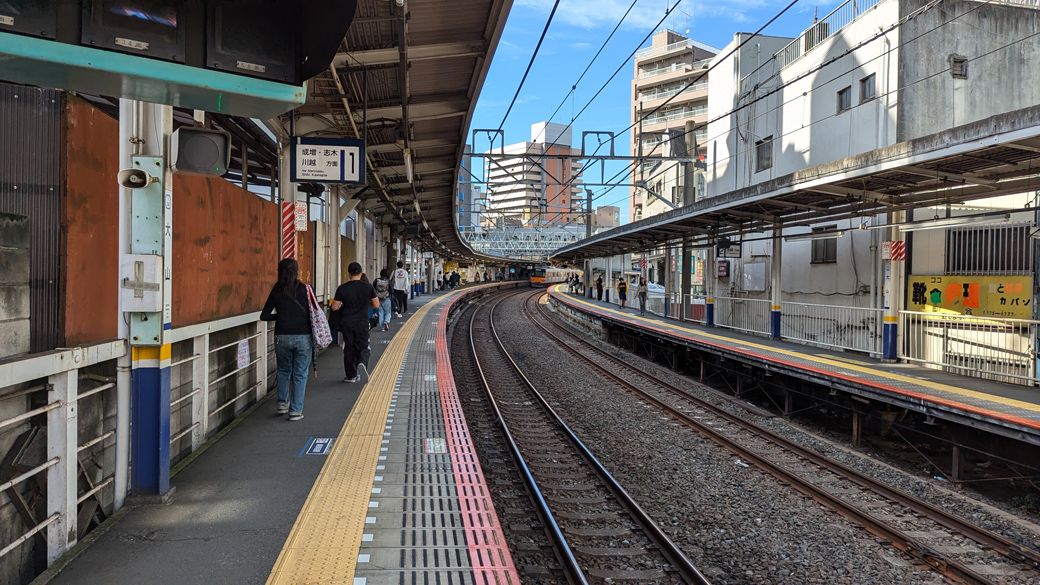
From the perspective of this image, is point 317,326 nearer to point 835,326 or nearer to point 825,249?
point 835,326

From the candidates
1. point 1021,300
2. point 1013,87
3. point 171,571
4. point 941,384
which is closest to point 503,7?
point 171,571

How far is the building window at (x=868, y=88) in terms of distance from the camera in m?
15.6

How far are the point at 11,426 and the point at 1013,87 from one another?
20.2 meters

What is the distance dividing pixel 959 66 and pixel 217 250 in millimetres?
17241

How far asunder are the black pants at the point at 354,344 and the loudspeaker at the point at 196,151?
15.0 feet

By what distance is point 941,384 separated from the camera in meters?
8.93

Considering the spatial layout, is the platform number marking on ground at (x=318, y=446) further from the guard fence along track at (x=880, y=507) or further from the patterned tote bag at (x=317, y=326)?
the guard fence along track at (x=880, y=507)

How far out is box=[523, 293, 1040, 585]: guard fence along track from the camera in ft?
16.1

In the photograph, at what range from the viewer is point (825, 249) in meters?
16.1

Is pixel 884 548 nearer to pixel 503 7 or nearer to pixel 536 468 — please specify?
pixel 536 468

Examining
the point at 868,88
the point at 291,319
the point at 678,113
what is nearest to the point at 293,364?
the point at 291,319

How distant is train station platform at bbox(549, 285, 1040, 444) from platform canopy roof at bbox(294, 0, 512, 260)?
21.8 ft

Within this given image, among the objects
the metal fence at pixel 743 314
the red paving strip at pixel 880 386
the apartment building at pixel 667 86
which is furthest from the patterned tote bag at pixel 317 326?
the apartment building at pixel 667 86

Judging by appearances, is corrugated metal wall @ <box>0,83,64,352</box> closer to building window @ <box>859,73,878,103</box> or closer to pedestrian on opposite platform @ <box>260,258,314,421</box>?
pedestrian on opposite platform @ <box>260,258,314,421</box>
